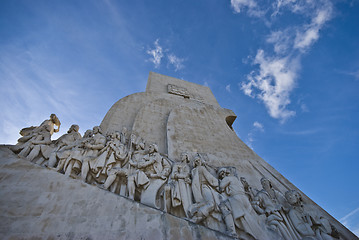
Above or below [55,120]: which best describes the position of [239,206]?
below

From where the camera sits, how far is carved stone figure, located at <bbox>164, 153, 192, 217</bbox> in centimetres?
379

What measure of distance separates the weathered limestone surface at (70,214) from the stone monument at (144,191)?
14 millimetres

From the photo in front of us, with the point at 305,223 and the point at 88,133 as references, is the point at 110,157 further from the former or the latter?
the point at 305,223

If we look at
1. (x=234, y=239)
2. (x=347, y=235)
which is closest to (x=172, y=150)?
(x=234, y=239)

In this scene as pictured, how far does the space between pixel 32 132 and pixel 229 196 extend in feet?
18.2

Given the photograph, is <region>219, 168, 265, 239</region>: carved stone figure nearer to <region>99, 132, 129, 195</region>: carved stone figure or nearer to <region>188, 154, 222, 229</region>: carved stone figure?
<region>188, 154, 222, 229</region>: carved stone figure

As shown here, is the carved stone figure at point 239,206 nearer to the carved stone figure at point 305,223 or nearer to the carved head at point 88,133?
the carved stone figure at point 305,223

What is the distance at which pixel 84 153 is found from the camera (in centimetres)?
450

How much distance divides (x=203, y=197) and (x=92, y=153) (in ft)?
9.21

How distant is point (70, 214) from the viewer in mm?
2850

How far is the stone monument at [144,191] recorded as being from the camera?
2.81 m

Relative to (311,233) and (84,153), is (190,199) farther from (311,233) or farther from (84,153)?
(84,153)

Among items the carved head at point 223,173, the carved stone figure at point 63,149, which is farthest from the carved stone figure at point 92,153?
the carved head at point 223,173

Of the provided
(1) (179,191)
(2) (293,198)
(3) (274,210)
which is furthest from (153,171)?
(2) (293,198)
